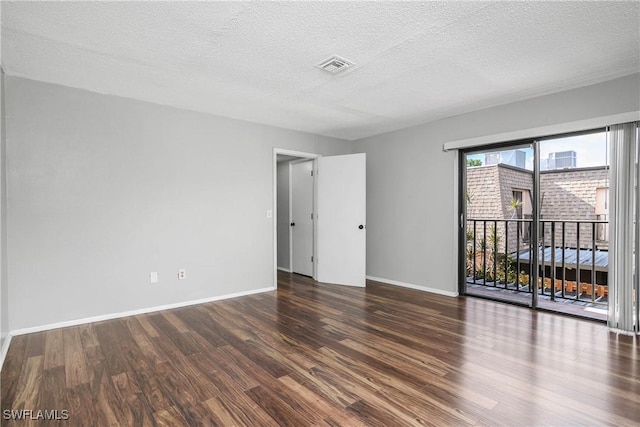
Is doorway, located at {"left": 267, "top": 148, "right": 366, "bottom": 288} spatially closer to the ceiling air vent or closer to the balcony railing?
the balcony railing

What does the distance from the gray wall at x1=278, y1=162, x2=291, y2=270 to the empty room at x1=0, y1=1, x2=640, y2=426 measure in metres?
0.83

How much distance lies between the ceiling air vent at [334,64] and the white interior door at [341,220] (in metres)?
2.16

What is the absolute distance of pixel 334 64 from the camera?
9.03ft

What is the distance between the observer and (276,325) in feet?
10.8

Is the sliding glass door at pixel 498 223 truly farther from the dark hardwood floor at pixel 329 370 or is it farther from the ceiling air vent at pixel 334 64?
the ceiling air vent at pixel 334 64

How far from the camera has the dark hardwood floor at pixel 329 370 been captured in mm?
1851

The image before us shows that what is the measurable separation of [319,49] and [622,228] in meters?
3.30

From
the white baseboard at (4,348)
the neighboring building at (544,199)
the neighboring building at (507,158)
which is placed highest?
the neighboring building at (507,158)

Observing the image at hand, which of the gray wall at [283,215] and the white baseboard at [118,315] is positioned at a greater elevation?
the gray wall at [283,215]

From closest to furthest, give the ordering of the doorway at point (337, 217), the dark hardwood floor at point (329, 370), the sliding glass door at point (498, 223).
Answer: the dark hardwood floor at point (329, 370)
the sliding glass door at point (498, 223)
the doorway at point (337, 217)

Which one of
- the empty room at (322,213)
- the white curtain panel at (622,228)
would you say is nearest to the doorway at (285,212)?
the empty room at (322,213)

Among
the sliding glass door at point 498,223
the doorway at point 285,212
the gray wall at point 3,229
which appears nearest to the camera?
the gray wall at point 3,229

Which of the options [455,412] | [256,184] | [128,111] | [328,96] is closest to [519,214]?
[328,96]

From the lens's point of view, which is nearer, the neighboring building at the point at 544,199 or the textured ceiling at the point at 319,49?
the textured ceiling at the point at 319,49
